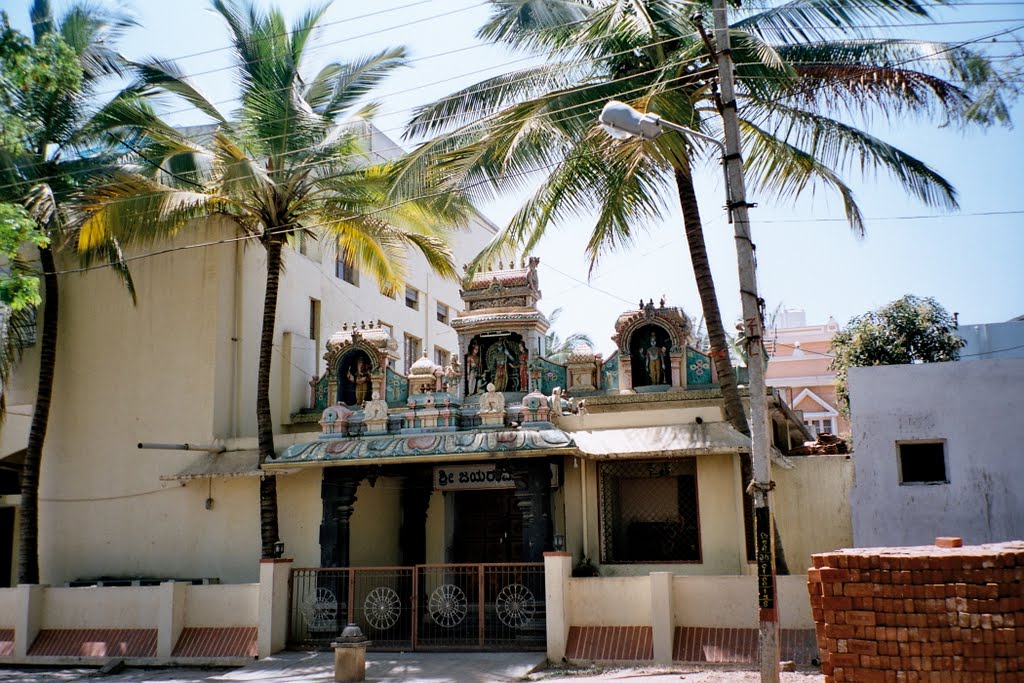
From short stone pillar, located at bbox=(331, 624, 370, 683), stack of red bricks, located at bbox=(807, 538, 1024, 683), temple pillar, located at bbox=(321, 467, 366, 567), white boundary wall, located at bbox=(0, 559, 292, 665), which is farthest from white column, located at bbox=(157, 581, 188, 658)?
stack of red bricks, located at bbox=(807, 538, 1024, 683)

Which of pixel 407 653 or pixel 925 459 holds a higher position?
pixel 925 459

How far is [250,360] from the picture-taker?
1995 centimetres

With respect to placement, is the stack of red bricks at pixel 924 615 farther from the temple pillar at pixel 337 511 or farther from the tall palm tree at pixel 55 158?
the tall palm tree at pixel 55 158

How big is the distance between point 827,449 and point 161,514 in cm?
1296

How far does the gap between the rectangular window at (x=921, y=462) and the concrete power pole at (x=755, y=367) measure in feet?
18.8

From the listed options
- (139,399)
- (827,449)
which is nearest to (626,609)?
(827,449)

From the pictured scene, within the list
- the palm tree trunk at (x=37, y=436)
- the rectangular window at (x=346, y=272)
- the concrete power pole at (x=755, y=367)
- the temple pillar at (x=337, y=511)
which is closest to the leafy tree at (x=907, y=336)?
the rectangular window at (x=346, y=272)

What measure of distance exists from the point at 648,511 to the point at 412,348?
12.0m

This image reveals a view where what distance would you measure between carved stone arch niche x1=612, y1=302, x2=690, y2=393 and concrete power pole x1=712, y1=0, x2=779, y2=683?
23.0 ft

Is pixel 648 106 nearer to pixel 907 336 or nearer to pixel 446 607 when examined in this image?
pixel 446 607

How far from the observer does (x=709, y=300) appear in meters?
14.5

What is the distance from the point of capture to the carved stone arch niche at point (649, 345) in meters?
17.4

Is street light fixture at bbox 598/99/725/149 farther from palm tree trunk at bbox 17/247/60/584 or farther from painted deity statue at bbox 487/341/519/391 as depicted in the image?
palm tree trunk at bbox 17/247/60/584

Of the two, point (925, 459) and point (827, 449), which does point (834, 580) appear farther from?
point (827, 449)
